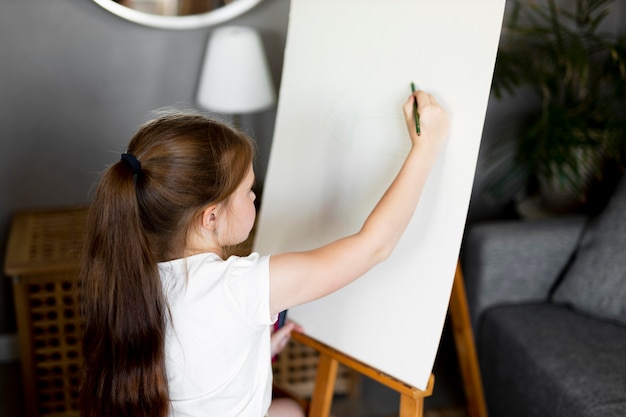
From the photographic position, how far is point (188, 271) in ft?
3.37

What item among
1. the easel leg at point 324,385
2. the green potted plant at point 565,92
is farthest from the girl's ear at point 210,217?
the green potted plant at point 565,92

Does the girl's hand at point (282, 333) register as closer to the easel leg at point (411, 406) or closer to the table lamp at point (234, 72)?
the easel leg at point (411, 406)

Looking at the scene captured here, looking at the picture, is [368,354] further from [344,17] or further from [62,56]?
[62,56]

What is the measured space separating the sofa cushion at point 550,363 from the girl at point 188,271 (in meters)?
0.68

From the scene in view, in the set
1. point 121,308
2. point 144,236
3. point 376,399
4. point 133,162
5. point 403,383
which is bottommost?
point 376,399

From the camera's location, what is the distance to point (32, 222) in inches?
78.2

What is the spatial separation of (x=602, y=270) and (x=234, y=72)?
3.59 feet

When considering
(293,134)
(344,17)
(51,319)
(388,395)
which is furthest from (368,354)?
(51,319)

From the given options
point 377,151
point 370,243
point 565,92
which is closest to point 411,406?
point 370,243

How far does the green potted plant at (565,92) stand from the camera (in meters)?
1.84

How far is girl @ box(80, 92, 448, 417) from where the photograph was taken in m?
1.00

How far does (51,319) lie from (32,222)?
0.33 metres

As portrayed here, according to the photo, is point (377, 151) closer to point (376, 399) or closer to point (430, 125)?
point (430, 125)

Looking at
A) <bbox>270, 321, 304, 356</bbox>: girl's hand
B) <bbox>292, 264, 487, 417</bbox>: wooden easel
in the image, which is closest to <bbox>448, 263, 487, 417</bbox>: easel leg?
<bbox>292, 264, 487, 417</bbox>: wooden easel
